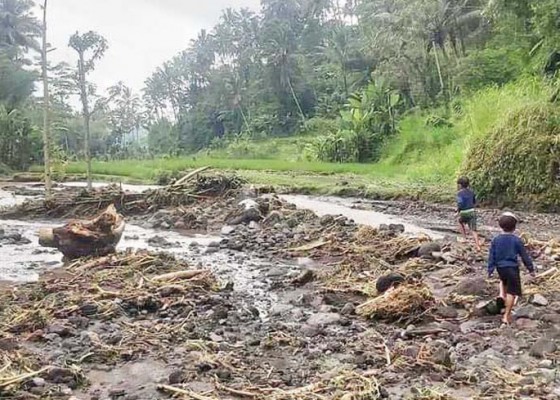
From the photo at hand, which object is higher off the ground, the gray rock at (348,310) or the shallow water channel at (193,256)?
the gray rock at (348,310)

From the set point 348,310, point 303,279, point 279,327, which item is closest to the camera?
point 279,327

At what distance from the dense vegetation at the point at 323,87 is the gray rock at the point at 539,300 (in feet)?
38.4

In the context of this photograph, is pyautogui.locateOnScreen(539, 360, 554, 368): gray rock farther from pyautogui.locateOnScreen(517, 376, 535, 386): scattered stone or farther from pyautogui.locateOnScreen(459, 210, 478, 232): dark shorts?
pyautogui.locateOnScreen(459, 210, 478, 232): dark shorts

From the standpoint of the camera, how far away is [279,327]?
7484mm

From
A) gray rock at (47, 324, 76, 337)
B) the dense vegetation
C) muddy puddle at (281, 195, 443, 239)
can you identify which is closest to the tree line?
the dense vegetation

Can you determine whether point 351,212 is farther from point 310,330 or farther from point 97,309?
point 310,330

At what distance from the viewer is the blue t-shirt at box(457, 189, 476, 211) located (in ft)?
38.3

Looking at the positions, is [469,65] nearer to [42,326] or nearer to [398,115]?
[398,115]

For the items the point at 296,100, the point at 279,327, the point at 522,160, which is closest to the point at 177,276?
the point at 279,327

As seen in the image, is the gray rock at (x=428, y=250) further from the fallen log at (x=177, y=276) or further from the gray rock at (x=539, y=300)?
the fallen log at (x=177, y=276)

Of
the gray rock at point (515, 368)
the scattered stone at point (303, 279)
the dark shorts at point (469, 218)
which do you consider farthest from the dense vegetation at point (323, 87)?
the gray rock at point (515, 368)

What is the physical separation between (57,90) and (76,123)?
3899mm

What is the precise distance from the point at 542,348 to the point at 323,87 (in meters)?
54.5

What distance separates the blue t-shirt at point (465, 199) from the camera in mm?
11680
